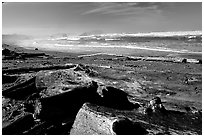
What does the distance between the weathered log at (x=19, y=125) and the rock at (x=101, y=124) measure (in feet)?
4.34

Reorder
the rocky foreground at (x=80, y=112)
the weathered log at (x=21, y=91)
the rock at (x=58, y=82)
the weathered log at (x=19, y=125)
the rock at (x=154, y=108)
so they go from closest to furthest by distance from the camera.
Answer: the rocky foreground at (x=80, y=112) < the weathered log at (x=19, y=125) < the rock at (x=154, y=108) < the rock at (x=58, y=82) < the weathered log at (x=21, y=91)

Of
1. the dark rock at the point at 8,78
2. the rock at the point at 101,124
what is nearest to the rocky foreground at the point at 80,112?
the rock at the point at 101,124

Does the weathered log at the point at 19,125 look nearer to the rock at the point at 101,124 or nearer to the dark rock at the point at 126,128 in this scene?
the rock at the point at 101,124

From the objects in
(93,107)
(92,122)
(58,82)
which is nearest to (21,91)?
(58,82)

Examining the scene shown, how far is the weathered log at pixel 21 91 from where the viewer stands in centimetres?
805

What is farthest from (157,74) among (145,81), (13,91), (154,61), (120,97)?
(13,91)

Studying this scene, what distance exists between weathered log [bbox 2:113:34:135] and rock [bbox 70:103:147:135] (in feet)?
4.34

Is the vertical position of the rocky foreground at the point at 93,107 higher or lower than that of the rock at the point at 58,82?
lower

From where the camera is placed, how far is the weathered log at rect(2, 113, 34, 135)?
6102 mm

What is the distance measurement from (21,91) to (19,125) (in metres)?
2.09

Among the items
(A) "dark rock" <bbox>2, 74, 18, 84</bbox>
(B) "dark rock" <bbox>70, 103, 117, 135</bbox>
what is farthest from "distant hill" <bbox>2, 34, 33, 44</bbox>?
(B) "dark rock" <bbox>70, 103, 117, 135</bbox>

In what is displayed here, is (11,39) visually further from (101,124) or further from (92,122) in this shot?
(101,124)

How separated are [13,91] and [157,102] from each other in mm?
4676

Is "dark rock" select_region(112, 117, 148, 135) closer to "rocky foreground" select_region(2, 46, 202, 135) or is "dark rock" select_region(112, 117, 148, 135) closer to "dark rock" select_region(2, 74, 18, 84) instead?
"rocky foreground" select_region(2, 46, 202, 135)
